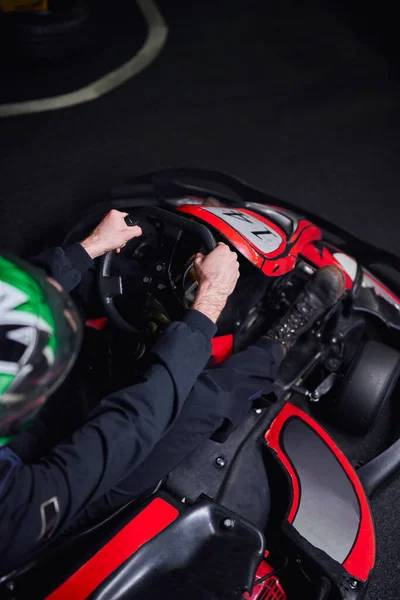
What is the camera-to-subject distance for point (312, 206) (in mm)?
2762

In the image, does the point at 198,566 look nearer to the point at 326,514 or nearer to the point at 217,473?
the point at 217,473

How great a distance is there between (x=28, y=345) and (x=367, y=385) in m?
1.15

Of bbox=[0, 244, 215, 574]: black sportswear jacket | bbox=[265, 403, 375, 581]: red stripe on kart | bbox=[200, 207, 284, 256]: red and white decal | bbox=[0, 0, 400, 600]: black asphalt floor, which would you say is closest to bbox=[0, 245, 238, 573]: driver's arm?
bbox=[0, 244, 215, 574]: black sportswear jacket

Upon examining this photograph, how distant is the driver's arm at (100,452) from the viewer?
1062 mm

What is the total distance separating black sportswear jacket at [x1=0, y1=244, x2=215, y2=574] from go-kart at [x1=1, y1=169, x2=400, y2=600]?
18 cm

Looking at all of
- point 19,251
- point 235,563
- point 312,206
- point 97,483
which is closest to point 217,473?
point 235,563

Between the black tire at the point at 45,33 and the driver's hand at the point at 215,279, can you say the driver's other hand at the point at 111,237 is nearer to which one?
the driver's hand at the point at 215,279

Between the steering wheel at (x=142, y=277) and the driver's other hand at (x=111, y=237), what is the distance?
2 centimetres

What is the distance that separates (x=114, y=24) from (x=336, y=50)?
4.55ft

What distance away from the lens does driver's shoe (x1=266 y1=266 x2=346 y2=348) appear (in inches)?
72.5

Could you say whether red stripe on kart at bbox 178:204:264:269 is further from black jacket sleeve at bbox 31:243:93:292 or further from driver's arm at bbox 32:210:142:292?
black jacket sleeve at bbox 31:243:93:292

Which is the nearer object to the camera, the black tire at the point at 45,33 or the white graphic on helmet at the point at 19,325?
the white graphic on helmet at the point at 19,325

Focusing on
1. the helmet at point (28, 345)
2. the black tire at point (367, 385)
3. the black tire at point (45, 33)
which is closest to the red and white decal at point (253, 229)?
the black tire at point (367, 385)

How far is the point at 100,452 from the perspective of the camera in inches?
46.0
